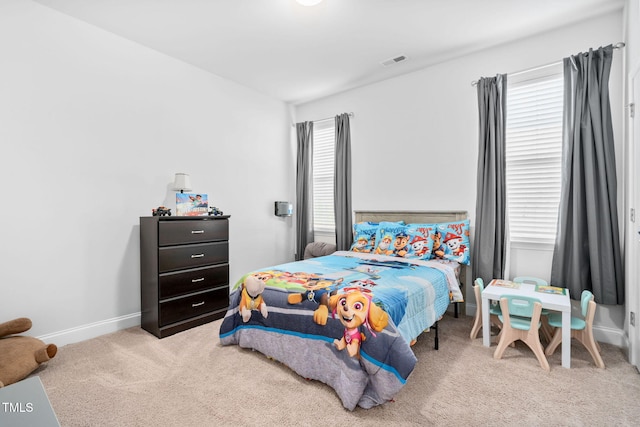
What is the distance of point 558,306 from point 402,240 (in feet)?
4.78

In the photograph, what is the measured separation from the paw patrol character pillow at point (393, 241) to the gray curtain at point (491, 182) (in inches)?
28.2

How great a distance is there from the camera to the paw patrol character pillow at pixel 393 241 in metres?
3.36

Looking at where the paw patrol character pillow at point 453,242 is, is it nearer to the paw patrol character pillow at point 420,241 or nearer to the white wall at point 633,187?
the paw patrol character pillow at point 420,241

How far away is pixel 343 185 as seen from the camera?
4.38m

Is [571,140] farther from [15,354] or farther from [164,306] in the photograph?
[15,354]

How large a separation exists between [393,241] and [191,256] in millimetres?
2102

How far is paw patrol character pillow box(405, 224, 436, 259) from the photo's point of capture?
3.24 metres

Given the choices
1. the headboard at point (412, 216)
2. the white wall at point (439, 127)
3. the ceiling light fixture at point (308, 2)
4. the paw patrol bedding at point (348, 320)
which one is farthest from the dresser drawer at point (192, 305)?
the ceiling light fixture at point (308, 2)

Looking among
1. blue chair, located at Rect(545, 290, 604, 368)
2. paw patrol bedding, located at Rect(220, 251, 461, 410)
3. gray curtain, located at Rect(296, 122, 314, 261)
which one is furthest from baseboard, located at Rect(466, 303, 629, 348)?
gray curtain, located at Rect(296, 122, 314, 261)

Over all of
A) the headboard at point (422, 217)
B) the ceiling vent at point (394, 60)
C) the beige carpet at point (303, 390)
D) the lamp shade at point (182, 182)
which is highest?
the ceiling vent at point (394, 60)

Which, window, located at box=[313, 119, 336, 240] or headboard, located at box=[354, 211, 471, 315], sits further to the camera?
window, located at box=[313, 119, 336, 240]

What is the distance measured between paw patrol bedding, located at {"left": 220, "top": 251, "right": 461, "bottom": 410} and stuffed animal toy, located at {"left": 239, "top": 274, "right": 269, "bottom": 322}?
0.02 m

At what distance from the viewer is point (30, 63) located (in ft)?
8.43

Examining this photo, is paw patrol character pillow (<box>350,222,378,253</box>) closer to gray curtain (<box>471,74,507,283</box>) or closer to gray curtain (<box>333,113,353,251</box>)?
gray curtain (<box>333,113,353,251</box>)
